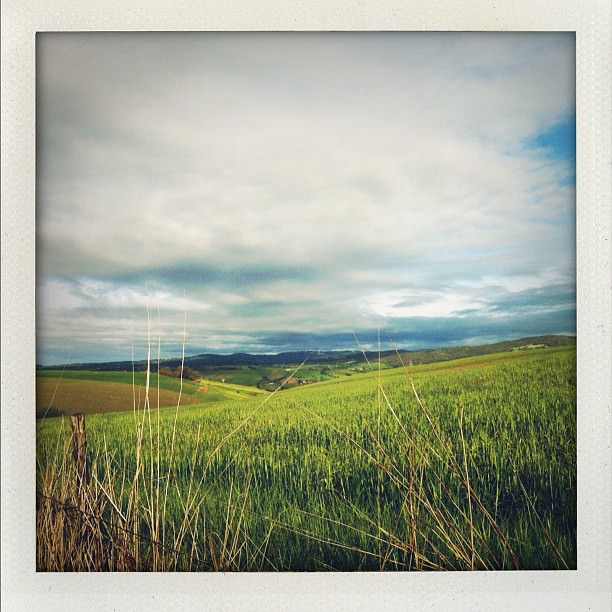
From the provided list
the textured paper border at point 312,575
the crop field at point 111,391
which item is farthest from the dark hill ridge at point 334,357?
the textured paper border at point 312,575

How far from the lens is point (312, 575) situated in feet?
7.23

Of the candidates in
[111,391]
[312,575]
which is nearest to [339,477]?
[312,575]

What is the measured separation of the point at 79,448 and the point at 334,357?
3.23ft

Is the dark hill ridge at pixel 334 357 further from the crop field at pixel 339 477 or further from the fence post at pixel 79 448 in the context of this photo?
the fence post at pixel 79 448

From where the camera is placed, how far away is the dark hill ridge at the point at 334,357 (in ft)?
7.29

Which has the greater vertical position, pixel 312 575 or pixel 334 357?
pixel 334 357

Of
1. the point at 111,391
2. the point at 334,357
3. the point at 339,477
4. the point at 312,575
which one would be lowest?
the point at 312,575

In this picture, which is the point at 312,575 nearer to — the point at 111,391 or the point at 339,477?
the point at 339,477

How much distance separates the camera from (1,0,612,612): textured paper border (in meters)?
2.19

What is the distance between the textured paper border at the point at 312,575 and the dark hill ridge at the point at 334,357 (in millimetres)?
173

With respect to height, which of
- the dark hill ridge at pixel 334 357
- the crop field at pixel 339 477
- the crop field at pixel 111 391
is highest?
the dark hill ridge at pixel 334 357

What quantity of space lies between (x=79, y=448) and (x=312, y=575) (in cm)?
96

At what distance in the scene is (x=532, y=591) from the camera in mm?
2193
